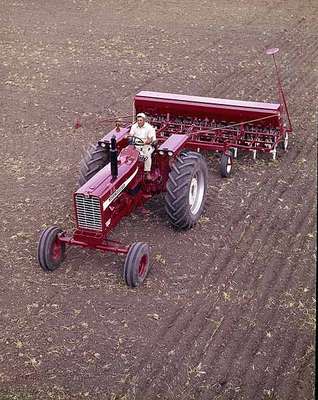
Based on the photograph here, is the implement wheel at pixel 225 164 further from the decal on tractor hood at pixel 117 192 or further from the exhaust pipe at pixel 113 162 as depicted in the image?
the exhaust pipe at pixel 113 162

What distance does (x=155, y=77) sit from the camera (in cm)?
1375

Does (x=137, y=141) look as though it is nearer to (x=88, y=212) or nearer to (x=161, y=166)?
(x=161, y=166)

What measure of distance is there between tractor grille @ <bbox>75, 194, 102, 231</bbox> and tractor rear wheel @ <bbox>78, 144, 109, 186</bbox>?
107 cm

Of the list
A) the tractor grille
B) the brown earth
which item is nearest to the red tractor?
the tractor grille

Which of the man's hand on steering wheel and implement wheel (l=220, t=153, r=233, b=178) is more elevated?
the man's hand on steering wheel

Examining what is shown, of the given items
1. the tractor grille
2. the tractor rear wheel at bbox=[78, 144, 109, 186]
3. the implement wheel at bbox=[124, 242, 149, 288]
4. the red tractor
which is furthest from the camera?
the tractor rear wheel at bbox=[78, 144, 109, 186]

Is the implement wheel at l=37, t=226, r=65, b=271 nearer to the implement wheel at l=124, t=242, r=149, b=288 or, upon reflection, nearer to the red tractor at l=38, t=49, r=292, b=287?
the red tractor at l=38, t=49, r=292, b=287

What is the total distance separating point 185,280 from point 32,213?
8.66ft

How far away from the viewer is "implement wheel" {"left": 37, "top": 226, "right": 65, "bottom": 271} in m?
7.09

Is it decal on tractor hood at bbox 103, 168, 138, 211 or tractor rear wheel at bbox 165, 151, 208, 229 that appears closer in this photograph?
decal on tractor hood at bbox 103, 168, 138, 211

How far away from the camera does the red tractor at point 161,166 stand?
707 cm

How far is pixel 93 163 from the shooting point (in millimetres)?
8117

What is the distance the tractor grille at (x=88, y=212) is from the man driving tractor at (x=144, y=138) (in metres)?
1.24

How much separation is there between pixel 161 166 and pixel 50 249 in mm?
1938
